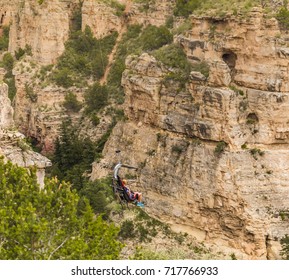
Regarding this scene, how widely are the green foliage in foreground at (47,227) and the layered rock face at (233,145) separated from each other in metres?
16.4

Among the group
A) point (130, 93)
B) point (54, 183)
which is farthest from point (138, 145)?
point (54, 183)

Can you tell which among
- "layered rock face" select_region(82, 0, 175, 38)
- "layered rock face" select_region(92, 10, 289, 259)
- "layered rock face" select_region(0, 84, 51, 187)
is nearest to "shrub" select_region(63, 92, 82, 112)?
"layered rock face" select_region(82, 0, 175, 38)

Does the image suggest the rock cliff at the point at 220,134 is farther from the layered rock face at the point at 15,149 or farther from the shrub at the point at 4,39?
the shrub at the point at 4,39

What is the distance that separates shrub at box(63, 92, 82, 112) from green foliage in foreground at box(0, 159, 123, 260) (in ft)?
104

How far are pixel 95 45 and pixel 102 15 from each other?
2.39m

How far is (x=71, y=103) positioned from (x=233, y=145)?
2082 centimetres

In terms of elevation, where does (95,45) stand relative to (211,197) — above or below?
above

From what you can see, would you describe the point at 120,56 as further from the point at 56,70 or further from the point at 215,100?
the point at 215,100

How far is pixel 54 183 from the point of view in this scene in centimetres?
4066

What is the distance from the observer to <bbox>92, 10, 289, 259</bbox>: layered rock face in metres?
54.3

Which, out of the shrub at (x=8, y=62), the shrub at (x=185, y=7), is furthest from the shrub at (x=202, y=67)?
the shrub at (x=8, y=62)

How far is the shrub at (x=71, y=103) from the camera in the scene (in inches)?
2844

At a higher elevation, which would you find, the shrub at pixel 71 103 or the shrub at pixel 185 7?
the shrub at pixel 185 7
